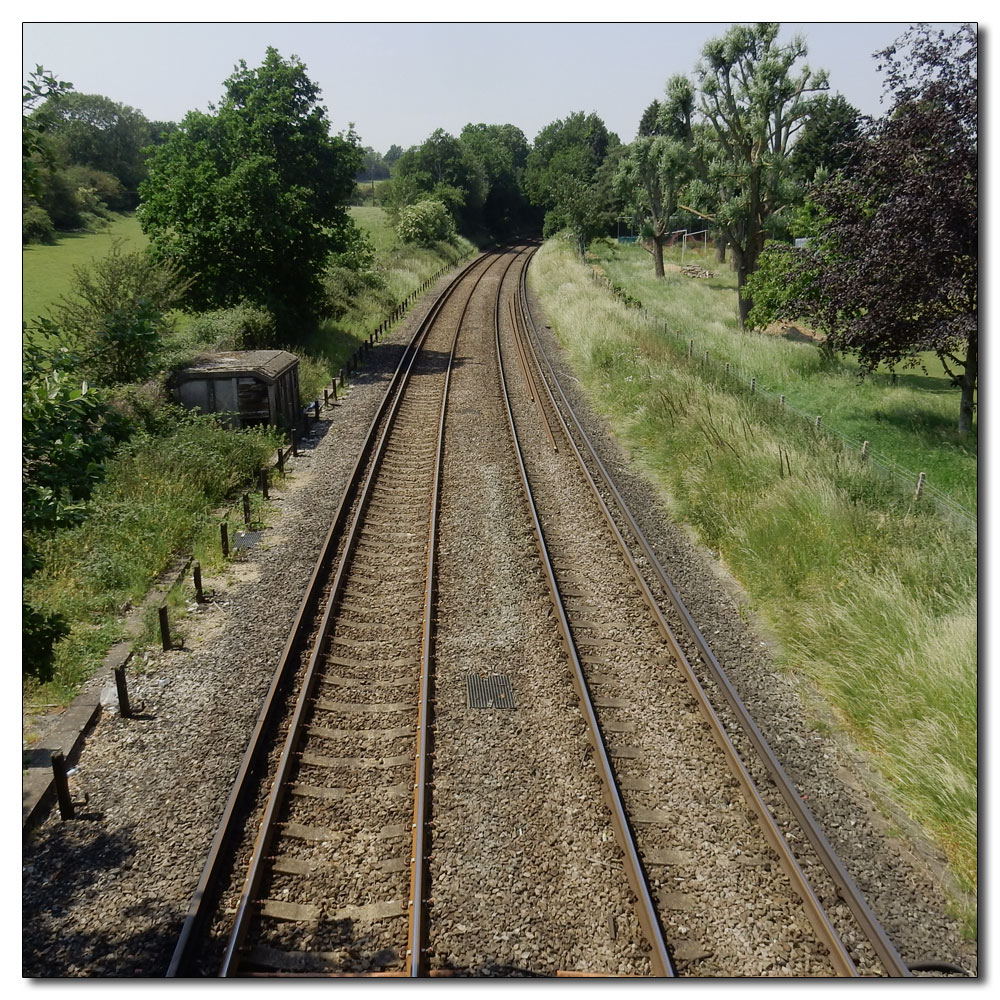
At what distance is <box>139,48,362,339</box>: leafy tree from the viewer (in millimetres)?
22281

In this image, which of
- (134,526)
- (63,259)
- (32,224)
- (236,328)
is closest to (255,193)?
(236,328)

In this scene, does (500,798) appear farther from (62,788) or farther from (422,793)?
(62,788)

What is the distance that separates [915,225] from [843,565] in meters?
8.33

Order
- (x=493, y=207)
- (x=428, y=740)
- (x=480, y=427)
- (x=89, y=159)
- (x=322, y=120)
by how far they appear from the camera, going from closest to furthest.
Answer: (x=428, y=740), (x=480, y=427), (x=322, y=120), (x=89, y=159), (x=493, y=207)

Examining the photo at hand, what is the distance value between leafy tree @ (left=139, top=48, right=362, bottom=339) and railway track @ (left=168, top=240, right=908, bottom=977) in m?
14.4

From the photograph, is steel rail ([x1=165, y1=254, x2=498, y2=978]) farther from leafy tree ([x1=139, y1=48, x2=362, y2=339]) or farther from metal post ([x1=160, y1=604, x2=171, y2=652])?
leafy tree ([x1=139, y1=48, x2=362, y2=339])

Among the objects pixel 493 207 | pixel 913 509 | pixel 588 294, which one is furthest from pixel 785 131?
pixel 493 207

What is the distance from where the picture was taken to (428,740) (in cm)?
727

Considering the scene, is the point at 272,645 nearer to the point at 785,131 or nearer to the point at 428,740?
the point at 428,740

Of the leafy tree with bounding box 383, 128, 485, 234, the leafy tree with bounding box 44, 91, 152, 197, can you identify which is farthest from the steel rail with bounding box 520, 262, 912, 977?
the leafy tree with bounding box 383, 128, 485, 234

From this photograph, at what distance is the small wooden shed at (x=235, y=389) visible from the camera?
16703 mm

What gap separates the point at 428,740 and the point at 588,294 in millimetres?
31324

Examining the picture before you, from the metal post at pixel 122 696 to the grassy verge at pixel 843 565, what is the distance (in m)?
6.95

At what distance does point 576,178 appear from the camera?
61812 millimetres
